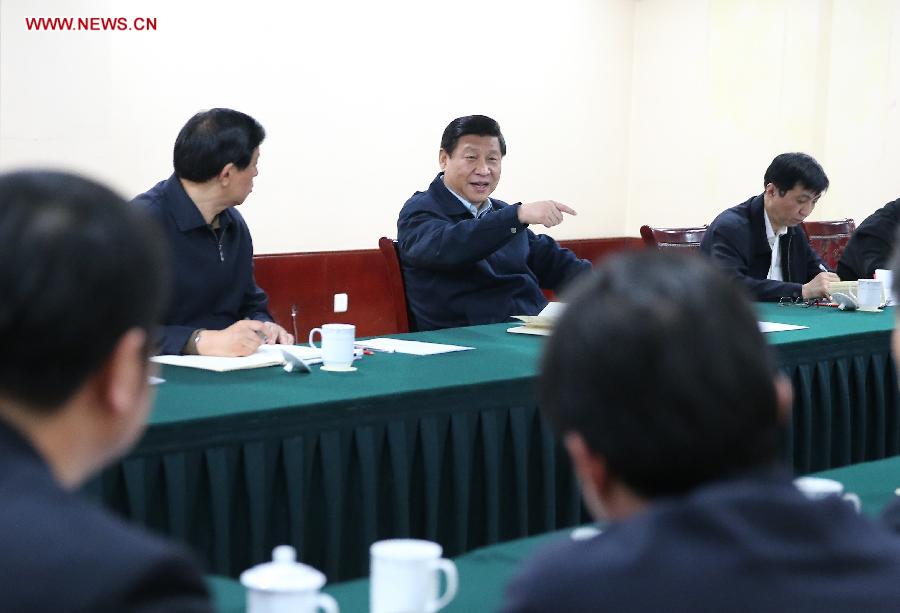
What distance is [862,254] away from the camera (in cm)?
489

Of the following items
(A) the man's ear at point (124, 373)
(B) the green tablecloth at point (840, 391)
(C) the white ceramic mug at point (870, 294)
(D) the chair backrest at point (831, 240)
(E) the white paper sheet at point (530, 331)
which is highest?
(A) the man's ear at point (124, 373)

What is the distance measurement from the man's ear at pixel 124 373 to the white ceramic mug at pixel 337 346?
1.75 metres

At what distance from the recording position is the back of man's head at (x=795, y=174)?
425 centimetres

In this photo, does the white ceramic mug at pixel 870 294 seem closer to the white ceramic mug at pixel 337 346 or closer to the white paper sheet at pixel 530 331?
the white paper sheet at pixel 530 331

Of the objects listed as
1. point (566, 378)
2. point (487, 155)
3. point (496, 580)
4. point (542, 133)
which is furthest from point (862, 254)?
point (566, 378)

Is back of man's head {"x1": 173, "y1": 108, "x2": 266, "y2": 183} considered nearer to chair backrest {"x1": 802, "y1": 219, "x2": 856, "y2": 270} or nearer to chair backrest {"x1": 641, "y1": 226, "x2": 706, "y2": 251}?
chair backrest {"x1": 641, "y1": 226, "x2": 706, "y2": 251}

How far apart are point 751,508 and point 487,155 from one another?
3.33 meters

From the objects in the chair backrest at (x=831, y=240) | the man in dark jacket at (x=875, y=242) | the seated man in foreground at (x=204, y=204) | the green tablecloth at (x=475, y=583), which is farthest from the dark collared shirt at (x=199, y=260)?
the chair backrest at (x=831, y=240)

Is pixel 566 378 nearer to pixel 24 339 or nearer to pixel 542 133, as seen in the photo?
pixel 24 339

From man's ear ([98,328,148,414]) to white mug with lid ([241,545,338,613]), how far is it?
329 millimetres

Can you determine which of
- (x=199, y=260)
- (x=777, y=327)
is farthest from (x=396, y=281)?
(x=777, y=327)

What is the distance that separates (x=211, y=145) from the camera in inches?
Answer: 124

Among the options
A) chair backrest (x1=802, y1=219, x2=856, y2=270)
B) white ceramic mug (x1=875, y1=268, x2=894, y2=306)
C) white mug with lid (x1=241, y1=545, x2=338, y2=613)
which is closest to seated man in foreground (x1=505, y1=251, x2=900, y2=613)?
white mug with lid (x1=241, y1=545, x2=338, y2=613)

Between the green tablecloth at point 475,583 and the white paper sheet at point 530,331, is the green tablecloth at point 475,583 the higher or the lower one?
the lower one
